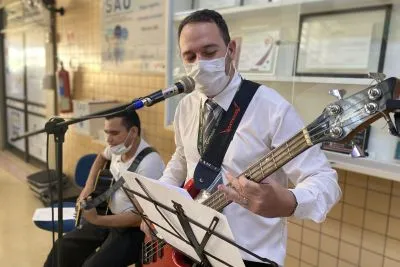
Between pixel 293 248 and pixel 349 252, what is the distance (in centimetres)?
34

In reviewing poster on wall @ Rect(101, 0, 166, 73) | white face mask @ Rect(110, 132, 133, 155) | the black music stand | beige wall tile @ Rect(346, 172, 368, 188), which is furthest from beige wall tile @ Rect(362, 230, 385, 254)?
poster on wall @ Rect(101, 0, 166, 73)

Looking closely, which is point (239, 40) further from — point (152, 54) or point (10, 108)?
point (10, 108)

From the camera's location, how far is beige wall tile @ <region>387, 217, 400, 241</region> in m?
1.62

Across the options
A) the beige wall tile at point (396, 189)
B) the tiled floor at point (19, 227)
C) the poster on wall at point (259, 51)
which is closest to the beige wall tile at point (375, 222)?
the beige wall tile at point (396, 189)

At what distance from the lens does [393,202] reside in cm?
163

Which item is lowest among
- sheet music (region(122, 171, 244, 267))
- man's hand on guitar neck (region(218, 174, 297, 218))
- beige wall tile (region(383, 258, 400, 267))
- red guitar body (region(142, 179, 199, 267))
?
beige wall tile (region(383, 258, 400, 267))

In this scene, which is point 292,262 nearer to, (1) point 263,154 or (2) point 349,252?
(2) point 349,252

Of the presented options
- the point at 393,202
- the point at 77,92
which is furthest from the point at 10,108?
the point at 393,202

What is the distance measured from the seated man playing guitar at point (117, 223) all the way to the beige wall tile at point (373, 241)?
43.8 inches

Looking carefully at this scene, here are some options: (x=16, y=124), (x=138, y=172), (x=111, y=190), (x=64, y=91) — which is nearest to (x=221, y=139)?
(x=138, y=172)

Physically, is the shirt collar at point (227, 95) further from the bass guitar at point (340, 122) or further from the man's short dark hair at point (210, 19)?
the bass guitar at point (340, 122)

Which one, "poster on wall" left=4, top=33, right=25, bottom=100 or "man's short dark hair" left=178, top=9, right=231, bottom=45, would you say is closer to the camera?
"man's short dark hair" left=178, top=9, right=231, bottom=45

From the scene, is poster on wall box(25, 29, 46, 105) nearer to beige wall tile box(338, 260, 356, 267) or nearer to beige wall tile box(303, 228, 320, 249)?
beige wall tile box(303, 228, 320, 249)

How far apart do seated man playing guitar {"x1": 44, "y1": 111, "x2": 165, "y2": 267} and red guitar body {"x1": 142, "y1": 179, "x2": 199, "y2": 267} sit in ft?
1.47
